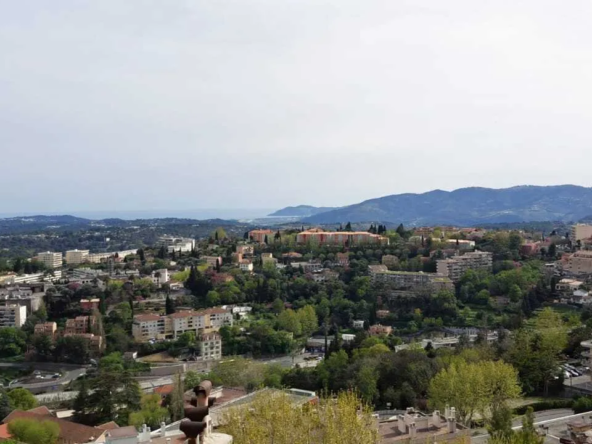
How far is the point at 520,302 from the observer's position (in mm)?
30203

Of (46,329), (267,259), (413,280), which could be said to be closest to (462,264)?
(413,280)

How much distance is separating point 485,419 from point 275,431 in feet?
29.5

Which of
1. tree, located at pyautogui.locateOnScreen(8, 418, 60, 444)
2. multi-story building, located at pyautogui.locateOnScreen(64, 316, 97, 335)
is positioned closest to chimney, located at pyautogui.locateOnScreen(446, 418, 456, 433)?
tree, located at pyautogui.locateOnScreen(8, 418, 60, 444)

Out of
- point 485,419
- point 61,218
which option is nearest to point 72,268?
point 485,419

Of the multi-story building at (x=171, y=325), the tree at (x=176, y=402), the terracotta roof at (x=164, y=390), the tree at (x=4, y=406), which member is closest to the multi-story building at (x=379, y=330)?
the multi-story building at (x=171, y=325)

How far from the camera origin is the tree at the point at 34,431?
1362cm

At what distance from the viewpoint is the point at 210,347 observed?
28312mm

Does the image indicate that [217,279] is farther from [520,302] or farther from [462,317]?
[520,302]

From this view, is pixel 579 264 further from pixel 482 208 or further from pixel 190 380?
pixel 482 208

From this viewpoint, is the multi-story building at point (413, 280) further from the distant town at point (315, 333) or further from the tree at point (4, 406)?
the tree at point (4, 406)

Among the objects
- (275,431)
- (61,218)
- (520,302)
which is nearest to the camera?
(275,431)

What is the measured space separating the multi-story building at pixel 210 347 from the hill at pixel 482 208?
5121 inches

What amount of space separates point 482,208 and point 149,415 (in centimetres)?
17395

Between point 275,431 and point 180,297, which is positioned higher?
point 275,431
